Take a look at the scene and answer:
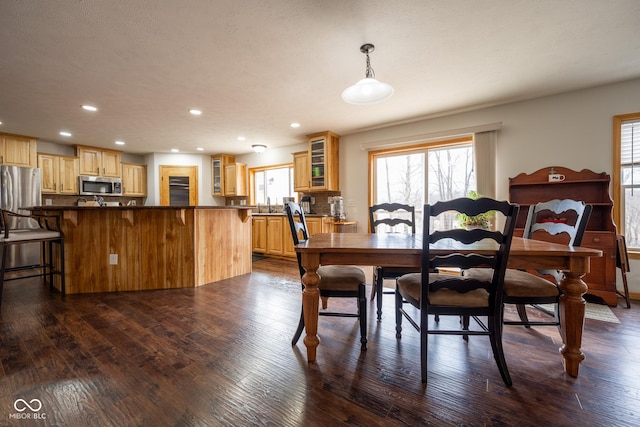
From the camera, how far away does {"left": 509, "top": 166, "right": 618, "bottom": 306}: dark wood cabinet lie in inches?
105

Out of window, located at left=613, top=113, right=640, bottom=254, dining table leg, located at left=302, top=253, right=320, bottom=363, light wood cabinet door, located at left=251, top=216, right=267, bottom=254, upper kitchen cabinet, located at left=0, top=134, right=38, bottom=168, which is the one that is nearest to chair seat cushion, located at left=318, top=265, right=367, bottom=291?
dining table leg, located at left=302, top=253, right=320, bottom=363

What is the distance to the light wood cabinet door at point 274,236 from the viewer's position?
5.17 m

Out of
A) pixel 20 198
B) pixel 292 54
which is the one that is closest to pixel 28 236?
pixel 20 198

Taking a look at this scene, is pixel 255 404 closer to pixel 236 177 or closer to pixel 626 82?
pixel 626 82

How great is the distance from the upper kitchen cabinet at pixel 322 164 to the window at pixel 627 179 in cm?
360

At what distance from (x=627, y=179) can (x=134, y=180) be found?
8.57 m

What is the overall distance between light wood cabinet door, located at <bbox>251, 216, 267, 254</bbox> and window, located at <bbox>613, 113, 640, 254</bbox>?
509 centimetres

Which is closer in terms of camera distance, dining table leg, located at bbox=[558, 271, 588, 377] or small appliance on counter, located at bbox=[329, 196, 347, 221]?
dining table leg, located at bbox=[558, 271, 588, 377]

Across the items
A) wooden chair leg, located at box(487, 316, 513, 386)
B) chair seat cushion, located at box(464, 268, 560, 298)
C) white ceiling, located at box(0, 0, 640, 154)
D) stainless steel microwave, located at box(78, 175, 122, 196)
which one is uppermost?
white ceiling, located at box(0, 0, 640, 154)

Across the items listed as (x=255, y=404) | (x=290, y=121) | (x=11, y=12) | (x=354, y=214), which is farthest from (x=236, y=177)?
(x=255, y=404)

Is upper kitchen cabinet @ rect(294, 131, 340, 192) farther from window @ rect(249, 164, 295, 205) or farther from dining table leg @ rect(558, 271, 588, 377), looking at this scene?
dining table leg @ rect(558, 271, 588, 377)

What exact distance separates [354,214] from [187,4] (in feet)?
12.2

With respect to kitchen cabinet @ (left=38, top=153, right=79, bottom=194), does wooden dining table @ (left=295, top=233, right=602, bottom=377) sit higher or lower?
lower

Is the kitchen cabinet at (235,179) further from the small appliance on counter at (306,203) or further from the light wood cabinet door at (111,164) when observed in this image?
the light wood cabinet door at (111,164)
